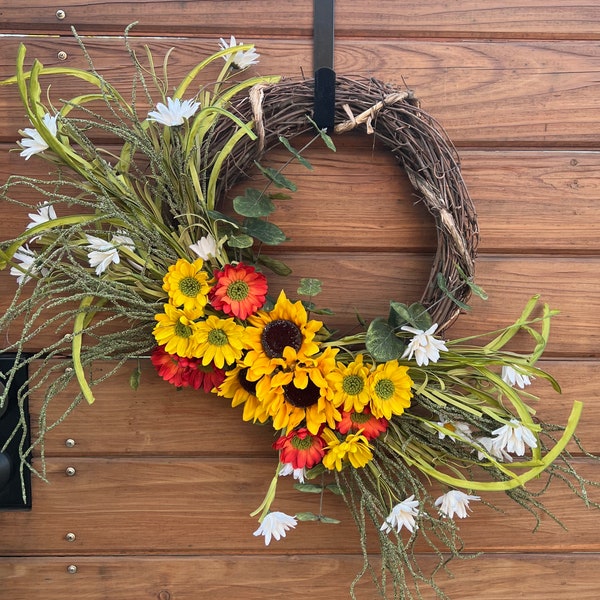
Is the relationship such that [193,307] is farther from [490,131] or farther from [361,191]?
[490,131]

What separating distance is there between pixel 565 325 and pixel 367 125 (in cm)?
51

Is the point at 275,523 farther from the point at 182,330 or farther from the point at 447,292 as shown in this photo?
the point at 447,292

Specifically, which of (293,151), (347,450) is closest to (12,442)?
(347,450)

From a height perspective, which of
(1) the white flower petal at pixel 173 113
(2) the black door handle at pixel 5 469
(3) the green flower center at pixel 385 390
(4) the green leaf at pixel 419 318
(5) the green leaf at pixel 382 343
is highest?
(1) the white flower petal at pixel 173 113

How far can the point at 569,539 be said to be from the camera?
1076mm

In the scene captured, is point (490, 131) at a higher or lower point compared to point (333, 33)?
lower

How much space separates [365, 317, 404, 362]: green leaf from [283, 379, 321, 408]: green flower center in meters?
0.10

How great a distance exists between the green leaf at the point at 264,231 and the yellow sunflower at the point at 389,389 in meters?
0.26

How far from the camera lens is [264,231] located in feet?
3.03

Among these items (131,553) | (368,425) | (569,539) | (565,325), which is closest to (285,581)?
(131,553)

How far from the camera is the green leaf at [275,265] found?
97 centimetres

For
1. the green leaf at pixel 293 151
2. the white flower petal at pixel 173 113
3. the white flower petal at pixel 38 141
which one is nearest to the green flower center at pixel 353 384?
the green leaf at pixel 293 151

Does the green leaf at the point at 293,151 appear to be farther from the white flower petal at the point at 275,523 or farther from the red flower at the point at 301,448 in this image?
the white flower petal at the point at 275,523

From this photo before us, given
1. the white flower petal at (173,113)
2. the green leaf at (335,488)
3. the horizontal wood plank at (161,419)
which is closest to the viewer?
the white flower petal at (173,113)
